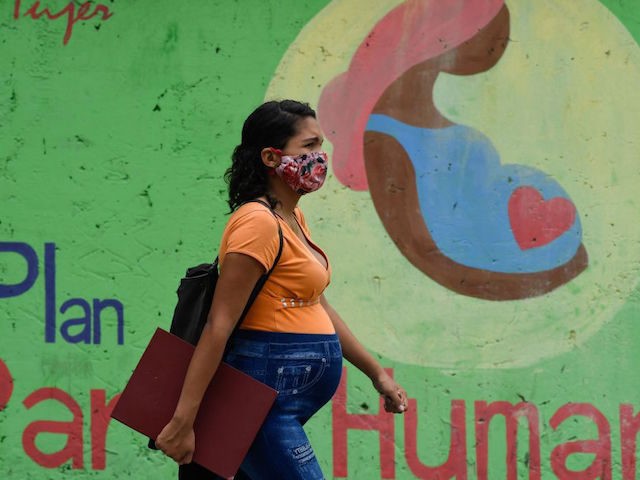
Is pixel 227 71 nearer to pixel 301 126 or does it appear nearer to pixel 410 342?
pixel 410 342

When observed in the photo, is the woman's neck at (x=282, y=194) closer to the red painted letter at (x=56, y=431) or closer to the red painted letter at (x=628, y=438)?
the red painted letter at (x=56, y=431)

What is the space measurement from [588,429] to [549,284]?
2.01ft

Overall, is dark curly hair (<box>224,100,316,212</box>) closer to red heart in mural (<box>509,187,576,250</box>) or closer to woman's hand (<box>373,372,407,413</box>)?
woman's hand (<box>373,372,407,413</box>)

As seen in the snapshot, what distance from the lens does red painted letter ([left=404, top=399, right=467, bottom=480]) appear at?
4363 mm

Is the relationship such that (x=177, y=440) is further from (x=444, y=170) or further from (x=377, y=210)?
(x=444, y=170)

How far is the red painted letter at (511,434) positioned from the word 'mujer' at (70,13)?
2.26 m

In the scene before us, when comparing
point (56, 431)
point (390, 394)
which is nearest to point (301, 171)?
point (390, 394)

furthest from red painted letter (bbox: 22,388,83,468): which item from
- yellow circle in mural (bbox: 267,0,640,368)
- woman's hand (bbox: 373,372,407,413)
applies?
woman's hand (bbox: 373,372,407,413)

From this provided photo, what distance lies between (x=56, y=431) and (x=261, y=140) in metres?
2.12

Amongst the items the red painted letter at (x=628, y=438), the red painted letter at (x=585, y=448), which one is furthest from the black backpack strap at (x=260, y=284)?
the red painted letter at (x=628, y=438)

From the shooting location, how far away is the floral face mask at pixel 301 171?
2.82 metres

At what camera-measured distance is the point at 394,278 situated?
4.39m

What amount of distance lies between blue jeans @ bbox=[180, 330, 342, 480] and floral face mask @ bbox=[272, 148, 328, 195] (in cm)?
41

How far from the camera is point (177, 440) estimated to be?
2.62 metres
